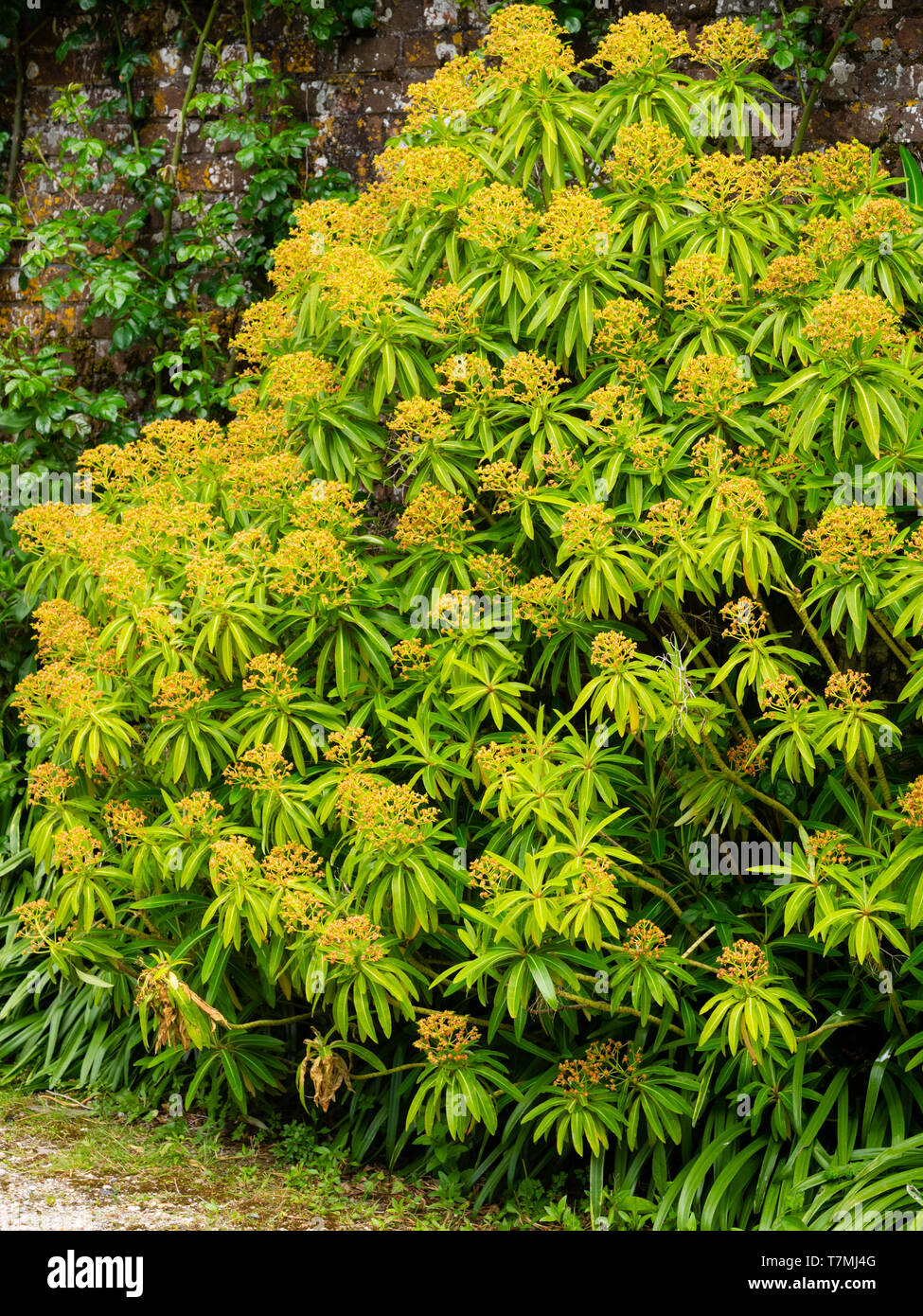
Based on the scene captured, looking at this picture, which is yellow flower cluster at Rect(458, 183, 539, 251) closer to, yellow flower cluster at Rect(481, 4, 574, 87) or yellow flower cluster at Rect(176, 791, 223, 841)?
yellow flower cluster at Rect(481, 4, 574, 87)

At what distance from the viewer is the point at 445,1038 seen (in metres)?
2.98

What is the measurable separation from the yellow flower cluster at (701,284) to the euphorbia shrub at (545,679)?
0.6 inches

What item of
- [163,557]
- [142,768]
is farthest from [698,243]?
[142,768]

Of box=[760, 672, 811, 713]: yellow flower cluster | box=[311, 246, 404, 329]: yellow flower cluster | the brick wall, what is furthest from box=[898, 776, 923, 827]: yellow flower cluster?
the brick wall

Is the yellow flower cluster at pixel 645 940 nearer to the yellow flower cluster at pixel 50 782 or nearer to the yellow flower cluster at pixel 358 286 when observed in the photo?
the yellow flower cluster at pixel 50 782

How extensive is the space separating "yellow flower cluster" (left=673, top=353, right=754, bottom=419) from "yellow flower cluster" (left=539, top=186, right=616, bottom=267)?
0.45 metres

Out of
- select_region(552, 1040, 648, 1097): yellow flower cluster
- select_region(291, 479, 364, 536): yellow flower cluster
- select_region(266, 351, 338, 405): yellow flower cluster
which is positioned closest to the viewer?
select_region(552, 1040, 648, 1097): yellow flower cluster

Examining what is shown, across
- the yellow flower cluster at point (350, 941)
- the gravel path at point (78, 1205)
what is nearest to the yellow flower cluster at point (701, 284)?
the yellow flower cluster at point (350, 941)

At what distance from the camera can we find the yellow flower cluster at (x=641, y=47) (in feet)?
11.7

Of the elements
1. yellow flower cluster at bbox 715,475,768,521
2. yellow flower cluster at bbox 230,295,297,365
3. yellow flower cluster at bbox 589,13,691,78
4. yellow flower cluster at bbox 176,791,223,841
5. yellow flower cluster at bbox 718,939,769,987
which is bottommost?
yellow flower cluster at bbox 718,939,769,987

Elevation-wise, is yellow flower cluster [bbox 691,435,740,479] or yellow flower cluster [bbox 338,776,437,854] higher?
yellow flower cluster [bbox 691,435,740,479]

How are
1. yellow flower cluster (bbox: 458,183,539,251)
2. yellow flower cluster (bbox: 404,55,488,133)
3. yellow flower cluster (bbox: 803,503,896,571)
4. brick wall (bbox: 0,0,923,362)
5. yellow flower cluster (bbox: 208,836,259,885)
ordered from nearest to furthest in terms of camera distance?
1. yellow flower cluster (bbox: 803,503,896,571)
2. yellow flower cluster (bbox: 208,836,259,885)
3. yellow flower cluster (bbox: 458,183,539,251)
4. yellow flower cluster (bbox: 404,55,488,133)
5. brick wall (bbox: 0,0,923,362)

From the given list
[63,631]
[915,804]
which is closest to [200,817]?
[63,631]

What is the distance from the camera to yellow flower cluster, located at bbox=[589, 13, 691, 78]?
140 inches
